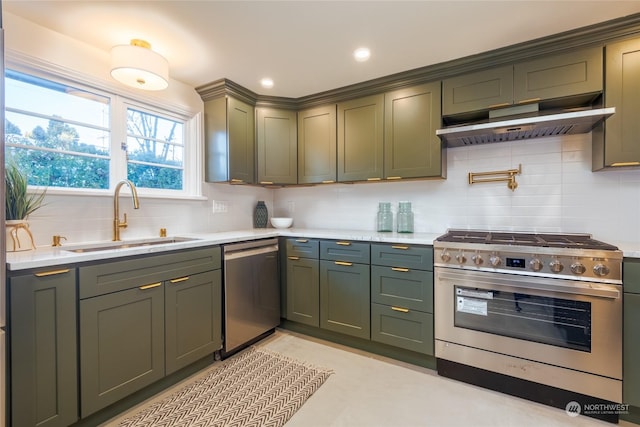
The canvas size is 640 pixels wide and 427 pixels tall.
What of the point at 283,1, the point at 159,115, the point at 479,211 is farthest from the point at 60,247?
the point at 479,211

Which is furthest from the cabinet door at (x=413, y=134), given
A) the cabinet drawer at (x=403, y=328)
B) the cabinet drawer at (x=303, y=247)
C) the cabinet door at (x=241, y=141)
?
the cabinet door at (x=241, y=141)

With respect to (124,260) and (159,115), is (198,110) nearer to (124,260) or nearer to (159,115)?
(159,115)

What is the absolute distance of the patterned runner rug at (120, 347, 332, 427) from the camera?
1.69 meters

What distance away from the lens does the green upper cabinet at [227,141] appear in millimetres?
2795

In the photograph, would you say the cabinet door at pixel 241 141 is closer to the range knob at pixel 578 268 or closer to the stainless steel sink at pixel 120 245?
the stainless steel sink at pixel 120 245

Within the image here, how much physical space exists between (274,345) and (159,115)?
229 cm

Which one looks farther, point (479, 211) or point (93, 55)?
point (479, 211)

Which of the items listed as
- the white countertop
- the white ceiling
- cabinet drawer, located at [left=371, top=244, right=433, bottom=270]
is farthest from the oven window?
the white ceiling

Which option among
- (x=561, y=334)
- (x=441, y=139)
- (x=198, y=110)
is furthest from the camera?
(x=198, y=110)

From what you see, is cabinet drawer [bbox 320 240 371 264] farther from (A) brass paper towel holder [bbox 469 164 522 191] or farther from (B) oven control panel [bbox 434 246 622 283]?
(A) brass paper towel holder [bbox 469 164 522 191]

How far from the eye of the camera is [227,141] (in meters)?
2.79

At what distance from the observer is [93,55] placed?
2.15m

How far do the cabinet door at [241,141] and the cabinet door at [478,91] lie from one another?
184 cm

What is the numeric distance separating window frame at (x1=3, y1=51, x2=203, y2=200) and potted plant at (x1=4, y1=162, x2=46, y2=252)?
0.62ft
